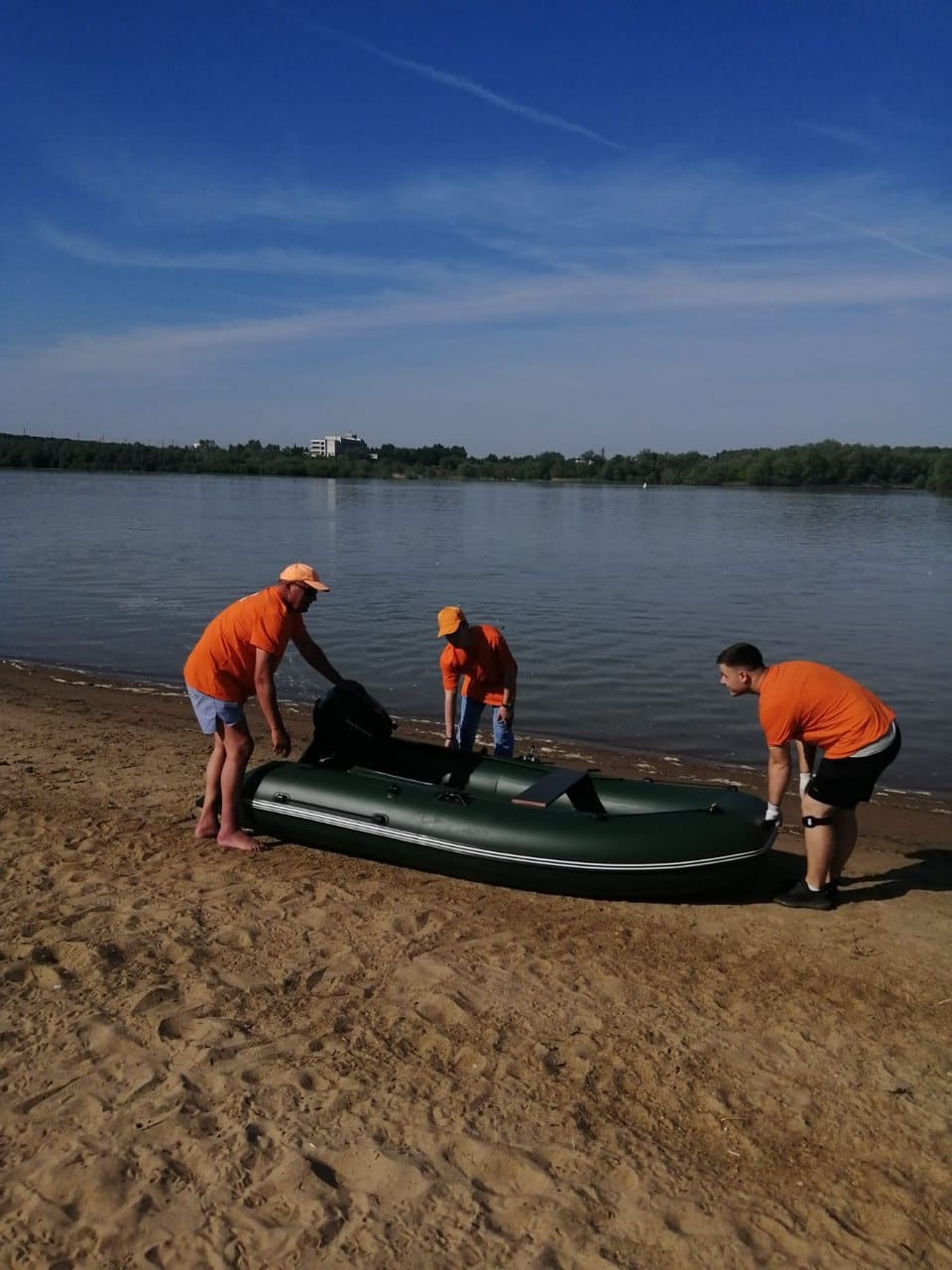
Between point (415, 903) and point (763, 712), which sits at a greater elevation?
point (763, 712)

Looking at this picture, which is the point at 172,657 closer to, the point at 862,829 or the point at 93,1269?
the point at 862,829

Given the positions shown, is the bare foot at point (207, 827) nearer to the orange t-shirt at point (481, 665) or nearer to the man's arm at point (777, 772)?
the orange t-shirt at point (481, 665)

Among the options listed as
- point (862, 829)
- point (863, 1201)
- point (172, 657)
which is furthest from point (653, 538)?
point (863, 1201)

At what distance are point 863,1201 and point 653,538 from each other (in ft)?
102

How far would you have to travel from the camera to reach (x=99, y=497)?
52.9m

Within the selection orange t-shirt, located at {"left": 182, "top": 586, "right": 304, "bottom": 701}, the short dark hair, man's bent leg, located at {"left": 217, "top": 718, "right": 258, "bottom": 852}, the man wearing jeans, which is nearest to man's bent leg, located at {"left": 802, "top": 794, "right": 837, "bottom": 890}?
the man wearing jeans

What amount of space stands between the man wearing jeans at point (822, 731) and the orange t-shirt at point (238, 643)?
2.40 m

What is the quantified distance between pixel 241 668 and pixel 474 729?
2038mm

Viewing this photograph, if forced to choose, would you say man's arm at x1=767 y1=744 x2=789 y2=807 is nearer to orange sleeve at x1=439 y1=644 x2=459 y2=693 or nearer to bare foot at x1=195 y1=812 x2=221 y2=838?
orange sleeve at x1=439 y1=644 x2=459 y2=693

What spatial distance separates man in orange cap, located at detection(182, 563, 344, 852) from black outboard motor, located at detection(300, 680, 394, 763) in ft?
2.19

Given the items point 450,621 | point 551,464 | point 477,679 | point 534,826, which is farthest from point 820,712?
point 551,464

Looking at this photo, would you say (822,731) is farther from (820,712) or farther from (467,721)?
(467,721)

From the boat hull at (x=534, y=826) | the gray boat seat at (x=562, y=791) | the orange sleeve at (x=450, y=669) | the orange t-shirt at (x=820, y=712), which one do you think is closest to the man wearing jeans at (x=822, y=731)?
the orange t-shirt at (x=820, y=712)

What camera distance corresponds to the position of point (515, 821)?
526 cm
